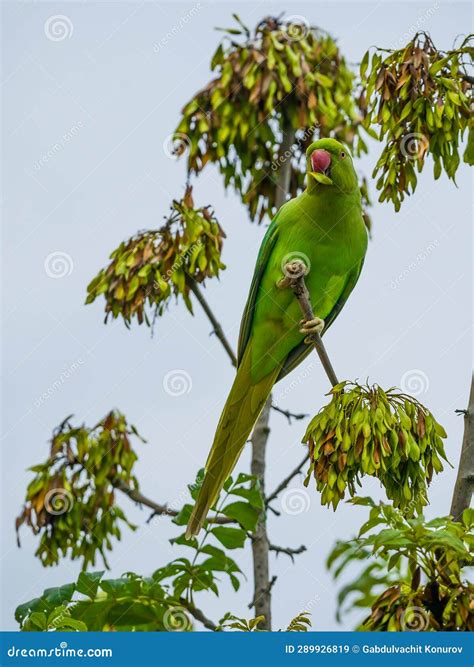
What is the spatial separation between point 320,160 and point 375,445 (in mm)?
1690

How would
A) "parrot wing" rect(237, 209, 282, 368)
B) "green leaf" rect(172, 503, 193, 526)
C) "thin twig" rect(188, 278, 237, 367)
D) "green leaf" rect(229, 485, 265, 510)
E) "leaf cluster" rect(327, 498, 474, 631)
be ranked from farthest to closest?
1. "thin twig" rect(188, 278, 237, 367)
2. "parrot wing" rect(237, 209, 282, 368)
3. "green leaf" rect(229, 485, 265, 510)
4. "green leaf" rect(172, 503, 193, 526)
5. "leaf cluster" rect(327, 498, 474, 631)

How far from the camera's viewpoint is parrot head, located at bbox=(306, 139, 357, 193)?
3984 mm

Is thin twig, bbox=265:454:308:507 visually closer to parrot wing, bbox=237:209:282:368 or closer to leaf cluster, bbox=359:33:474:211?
parrot wing, bbox=237:209:282:368

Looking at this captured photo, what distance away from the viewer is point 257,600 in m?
4.48

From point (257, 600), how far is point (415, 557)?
6.17 feet

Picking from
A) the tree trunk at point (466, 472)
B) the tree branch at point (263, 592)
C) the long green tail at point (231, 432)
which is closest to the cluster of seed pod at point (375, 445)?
the tree trunk at point (466, 472)

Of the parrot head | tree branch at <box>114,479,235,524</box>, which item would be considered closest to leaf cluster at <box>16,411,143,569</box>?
tree branch at <box>114,479,235,524</box>

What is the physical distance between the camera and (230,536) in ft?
12.9

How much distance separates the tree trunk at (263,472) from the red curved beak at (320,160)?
52.1 inches

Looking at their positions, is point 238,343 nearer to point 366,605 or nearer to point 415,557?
point 366,605

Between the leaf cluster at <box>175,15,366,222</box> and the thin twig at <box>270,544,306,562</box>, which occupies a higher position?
the leaf cluster at <box>175,15,366,222</box>

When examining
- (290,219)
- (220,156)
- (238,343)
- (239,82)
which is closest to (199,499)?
(238,343)

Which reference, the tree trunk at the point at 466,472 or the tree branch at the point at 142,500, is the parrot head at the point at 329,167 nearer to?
the tree trunk at the point at 466,472

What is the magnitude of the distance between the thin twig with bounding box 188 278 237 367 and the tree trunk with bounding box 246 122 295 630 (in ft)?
1.24
